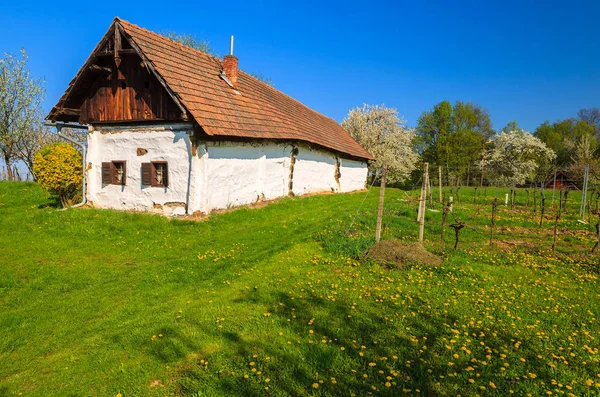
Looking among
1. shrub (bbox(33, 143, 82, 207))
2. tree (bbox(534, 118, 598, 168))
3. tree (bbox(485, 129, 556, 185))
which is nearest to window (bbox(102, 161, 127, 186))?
shrub (bbox(33, 143, 82, 207))

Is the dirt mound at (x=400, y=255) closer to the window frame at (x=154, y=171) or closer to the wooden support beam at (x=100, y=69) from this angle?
the window frame at (x=154, y=171)

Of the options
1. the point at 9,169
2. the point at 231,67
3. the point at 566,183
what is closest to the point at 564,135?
the point at 566,183

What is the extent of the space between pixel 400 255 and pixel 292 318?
11.4ft

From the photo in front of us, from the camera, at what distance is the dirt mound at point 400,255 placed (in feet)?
24.6

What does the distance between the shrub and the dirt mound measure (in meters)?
12.4

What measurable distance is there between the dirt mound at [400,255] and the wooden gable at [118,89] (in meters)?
7.84

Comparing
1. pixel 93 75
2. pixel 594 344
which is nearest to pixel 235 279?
pixel 594 344

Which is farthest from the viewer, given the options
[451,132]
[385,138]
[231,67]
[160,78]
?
[451,132]

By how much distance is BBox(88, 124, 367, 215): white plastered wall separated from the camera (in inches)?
491

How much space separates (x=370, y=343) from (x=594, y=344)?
2.86 meters

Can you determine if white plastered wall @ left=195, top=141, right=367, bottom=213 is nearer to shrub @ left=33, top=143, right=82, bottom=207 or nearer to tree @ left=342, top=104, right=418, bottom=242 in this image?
shrub @ left=33, top=143, right=82, bottom=207

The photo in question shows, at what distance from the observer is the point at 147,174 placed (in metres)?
13.1

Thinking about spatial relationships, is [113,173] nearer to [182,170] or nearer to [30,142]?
[182,170]

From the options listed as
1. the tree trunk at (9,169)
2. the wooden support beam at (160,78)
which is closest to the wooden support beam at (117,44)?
the wooden support beam at (160,78)
